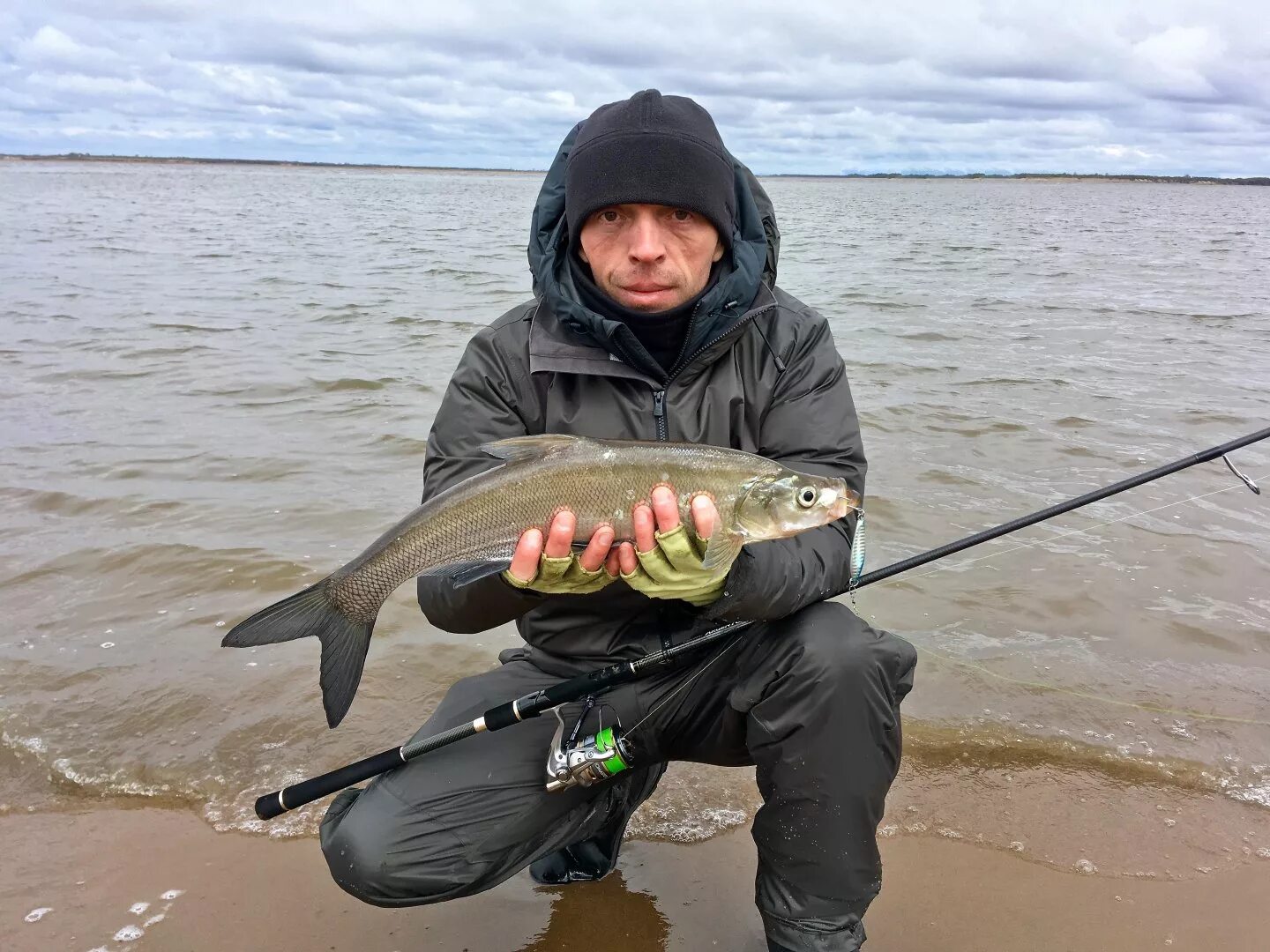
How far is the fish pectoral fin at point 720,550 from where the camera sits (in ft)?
8.91

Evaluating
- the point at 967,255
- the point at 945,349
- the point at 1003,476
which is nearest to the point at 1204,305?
the point at 945,349

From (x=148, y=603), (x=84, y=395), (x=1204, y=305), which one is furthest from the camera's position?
(x=1204, y=305)

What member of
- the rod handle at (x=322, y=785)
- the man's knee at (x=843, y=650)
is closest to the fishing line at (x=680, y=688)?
the man's knee at (x=843, y=650)

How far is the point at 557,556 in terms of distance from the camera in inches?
108

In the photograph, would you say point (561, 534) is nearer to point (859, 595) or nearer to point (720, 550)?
point (720, 550)

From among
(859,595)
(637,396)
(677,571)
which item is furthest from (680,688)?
(859,595)

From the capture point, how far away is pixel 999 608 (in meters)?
5.54

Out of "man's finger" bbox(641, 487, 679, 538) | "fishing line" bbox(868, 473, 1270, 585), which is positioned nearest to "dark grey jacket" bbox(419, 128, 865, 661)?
"man's finger" bbox(641, 487, 679, 538)

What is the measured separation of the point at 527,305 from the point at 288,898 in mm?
2195

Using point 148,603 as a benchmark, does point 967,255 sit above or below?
above

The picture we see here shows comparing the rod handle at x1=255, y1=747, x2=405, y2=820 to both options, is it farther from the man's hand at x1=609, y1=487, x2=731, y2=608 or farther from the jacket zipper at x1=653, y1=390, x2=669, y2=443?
the jacket zipper at x1=653, y1=390, x2=669, y2=443

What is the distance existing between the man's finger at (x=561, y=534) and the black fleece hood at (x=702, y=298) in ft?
2.34

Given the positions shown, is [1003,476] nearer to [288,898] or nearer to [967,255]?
[288,898]

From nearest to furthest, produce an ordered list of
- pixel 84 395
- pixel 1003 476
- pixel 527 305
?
pixel 527 305 → pixel 1003 476 → pixel 84 395
